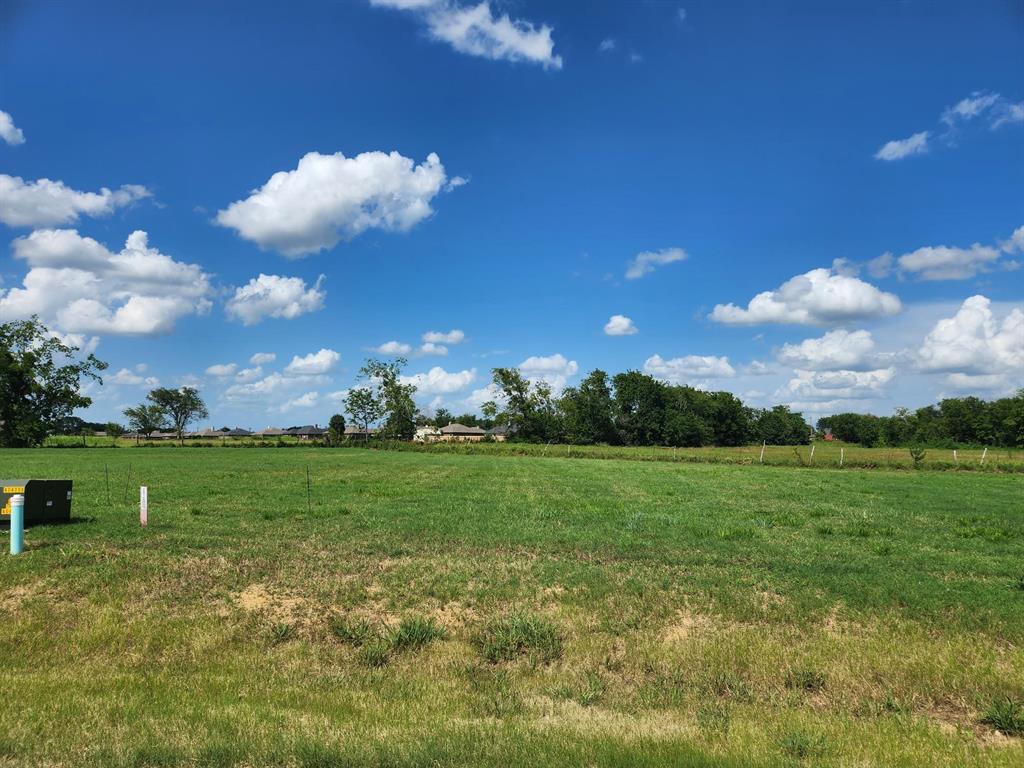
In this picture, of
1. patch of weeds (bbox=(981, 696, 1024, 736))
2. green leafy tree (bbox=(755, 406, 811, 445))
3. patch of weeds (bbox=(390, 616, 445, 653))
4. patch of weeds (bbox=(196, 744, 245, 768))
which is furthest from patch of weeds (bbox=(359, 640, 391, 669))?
green leafy tree (bbox=(755, 406, 811, 445))

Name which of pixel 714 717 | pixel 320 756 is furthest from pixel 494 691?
pixel 320 756

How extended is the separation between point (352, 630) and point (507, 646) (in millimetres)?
2280

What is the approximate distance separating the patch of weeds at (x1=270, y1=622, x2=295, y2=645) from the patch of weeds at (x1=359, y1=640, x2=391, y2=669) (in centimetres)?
121

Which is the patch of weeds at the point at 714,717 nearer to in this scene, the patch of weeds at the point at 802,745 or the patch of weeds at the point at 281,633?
the patch of weeds at the point at 802,745

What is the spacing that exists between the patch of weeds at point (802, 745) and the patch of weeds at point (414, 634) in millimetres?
4791

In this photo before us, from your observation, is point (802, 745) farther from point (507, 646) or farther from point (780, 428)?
point (780, 428)

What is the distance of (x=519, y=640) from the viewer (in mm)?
9211

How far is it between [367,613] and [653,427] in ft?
441

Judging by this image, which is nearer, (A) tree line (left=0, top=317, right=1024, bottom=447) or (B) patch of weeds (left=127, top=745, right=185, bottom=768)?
(B) patch of weeds (left=127, top=745, right=185, bottom=768)

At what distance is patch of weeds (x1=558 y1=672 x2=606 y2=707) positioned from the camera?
7.60 m

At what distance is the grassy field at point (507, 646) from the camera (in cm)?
617

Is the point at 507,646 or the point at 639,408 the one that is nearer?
the point at 507,646

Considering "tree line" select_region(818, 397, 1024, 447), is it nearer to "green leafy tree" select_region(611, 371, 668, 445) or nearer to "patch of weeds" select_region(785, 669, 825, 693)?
"green leafy tree" select_region(611, 371, 668, 445)

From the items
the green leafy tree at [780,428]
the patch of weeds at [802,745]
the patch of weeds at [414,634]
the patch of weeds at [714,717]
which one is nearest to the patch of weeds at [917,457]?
the patch of weeds at [714,717]
